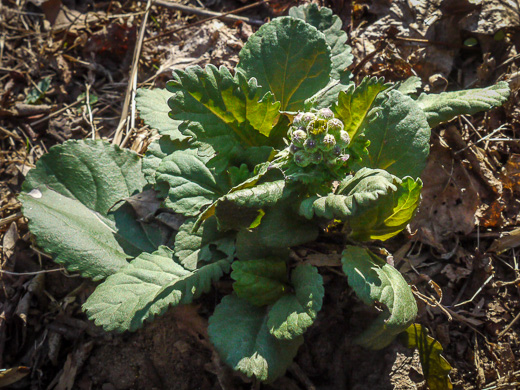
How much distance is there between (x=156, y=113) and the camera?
320cm

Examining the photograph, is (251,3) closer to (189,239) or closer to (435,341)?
(189,239)

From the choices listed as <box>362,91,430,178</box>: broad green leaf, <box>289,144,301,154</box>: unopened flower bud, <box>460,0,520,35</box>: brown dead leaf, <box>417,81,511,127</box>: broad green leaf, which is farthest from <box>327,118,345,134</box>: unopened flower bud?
<box>460,0,520,35</box>: brown dead leaf

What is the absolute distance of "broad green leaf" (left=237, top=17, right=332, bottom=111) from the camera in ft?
9.54

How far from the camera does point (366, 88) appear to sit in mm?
2510

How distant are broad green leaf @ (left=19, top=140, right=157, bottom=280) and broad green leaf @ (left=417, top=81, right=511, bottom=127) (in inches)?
79.6

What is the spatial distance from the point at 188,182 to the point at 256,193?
75 centimetres

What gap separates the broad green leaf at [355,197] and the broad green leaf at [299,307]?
1.30 feet

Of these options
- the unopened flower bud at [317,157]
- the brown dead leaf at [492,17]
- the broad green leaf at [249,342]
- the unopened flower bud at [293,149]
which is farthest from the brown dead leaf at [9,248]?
the brown dead leaf at [492,17]

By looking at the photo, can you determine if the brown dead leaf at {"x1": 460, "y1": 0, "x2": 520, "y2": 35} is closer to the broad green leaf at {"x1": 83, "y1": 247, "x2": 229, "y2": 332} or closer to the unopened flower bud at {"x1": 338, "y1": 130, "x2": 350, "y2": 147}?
the unopened flower bud at {"x1": 338, "y1": 130, "x2": 350, "y2": 147}

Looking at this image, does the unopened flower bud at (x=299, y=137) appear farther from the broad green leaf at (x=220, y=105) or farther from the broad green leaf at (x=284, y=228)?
the broad green leaf at (x=284, y=228)

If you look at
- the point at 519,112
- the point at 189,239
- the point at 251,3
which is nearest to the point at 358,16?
the point at 251,3

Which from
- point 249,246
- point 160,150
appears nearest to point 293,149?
point 249,246

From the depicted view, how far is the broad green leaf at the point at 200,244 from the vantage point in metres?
2.86

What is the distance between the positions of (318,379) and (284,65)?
202 centimetres
